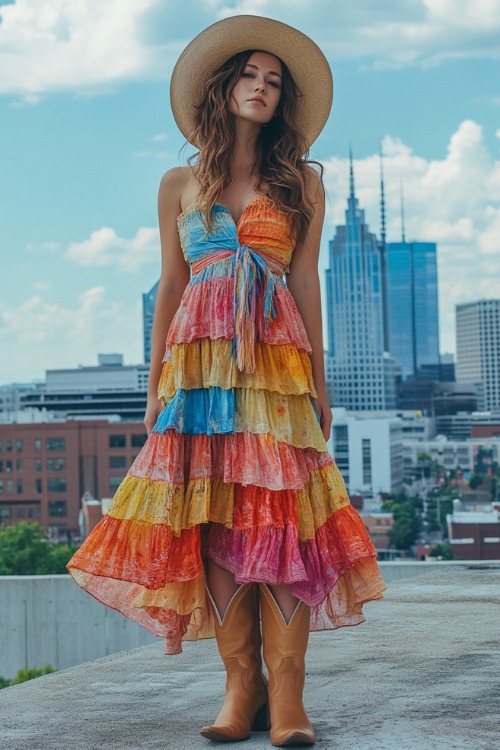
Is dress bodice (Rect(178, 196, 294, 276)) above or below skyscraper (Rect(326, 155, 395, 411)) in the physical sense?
below

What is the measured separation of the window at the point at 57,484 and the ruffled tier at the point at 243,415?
51.9 m

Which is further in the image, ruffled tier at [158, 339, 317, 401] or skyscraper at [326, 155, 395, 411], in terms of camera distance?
skyscraper at [326, 155, 395, 411]

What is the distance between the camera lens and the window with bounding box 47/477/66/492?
53219 millimetres

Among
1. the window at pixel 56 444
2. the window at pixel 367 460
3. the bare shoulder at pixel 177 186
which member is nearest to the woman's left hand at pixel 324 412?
the bare shoulder at pixel 177 186

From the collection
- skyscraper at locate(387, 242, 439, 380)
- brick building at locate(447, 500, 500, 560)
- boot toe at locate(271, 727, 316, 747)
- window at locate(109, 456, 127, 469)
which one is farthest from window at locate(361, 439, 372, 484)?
boot toe at locate(271, 727, 316, 747)

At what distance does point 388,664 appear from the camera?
2703 mm

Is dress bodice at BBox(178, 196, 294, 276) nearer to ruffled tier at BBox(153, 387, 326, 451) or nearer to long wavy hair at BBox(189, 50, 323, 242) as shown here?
long wavy hair at BBox(189, 50, 323, 242)

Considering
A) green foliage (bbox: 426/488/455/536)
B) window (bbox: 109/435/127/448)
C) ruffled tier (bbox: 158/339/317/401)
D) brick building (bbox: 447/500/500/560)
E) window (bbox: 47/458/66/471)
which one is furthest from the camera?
green foliage (bbox: 426/488/455/536)

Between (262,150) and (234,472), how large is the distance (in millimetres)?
592

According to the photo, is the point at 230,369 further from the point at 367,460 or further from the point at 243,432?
the point at 367,460

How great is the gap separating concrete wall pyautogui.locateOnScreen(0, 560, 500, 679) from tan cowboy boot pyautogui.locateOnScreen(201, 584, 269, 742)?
4896 mm

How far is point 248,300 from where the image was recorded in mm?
2012

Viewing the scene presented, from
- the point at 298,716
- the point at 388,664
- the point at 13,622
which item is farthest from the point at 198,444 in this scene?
the point at 13,622

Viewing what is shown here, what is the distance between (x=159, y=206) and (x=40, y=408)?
80408 mm
